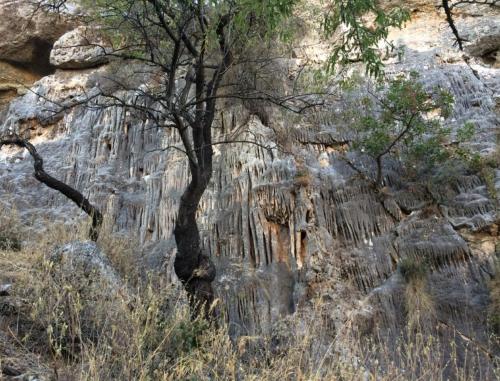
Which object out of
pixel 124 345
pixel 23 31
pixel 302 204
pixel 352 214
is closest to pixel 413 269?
pixel 352 214

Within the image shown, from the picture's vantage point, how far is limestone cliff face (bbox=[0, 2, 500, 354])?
23.2ft

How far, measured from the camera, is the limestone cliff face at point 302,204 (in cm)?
707

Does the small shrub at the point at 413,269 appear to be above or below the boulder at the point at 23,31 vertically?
below

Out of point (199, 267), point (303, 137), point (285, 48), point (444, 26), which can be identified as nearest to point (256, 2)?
point (199, 267)

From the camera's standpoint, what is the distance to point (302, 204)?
8.20 metres

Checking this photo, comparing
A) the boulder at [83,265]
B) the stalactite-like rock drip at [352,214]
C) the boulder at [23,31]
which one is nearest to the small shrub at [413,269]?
the stalactite-like rock drip at [352,214]

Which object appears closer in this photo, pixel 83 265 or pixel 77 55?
pixel 83 265

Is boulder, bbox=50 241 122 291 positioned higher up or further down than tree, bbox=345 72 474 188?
further down

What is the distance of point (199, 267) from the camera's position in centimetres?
614

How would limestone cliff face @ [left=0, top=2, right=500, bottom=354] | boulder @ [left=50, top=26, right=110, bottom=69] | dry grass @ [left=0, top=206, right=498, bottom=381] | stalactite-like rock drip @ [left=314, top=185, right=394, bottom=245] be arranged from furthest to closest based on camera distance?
boulder @ [left=50, top=26, right=110, bottom=69] → stalactite-like rock drip @ [left=314, top=185, right=394, bottom=245] → limestone cliff face @ [left=0, top=2, right=500, bottom=354] → dry grass @ [left=0, top=206, right=498, bottom=381]

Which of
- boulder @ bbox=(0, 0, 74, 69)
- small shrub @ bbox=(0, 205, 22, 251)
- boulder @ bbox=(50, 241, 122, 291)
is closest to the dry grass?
boulder @ bbox=(50, 241, 122, 291)

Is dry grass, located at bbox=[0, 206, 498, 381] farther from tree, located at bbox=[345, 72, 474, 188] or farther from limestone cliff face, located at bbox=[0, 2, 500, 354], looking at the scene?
tree, located at bbox=[345, 72, 474, 188]

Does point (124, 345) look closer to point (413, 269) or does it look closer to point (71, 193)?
point (71, 193)

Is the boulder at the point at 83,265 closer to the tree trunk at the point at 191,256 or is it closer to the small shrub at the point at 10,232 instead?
the tree trunk at the point at 191,256
